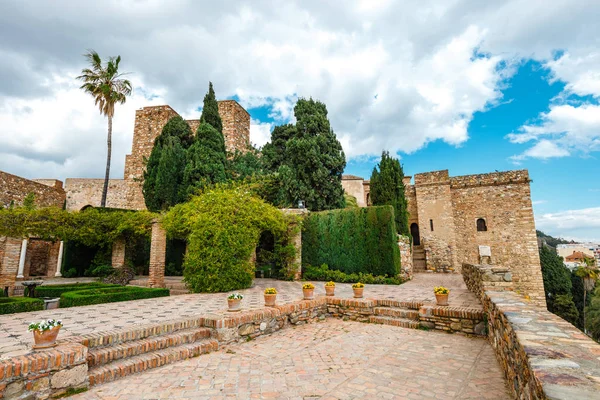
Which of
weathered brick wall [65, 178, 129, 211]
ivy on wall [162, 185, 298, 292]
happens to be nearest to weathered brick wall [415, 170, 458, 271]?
ivy on wall [162, 185, 298, 292]

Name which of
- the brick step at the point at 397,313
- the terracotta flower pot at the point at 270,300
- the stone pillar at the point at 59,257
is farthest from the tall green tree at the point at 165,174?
the brick step at the point at 397,313

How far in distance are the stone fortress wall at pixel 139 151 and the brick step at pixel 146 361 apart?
713 inches

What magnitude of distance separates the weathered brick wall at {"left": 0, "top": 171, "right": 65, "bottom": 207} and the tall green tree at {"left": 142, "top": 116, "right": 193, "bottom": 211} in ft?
21.3

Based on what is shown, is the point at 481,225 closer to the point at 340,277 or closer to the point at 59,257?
the point at 340,277

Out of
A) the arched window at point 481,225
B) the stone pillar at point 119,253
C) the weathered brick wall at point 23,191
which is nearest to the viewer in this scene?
the stone pillar at point 119,253

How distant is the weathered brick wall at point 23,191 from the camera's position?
1599cm

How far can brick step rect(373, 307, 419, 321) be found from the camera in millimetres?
6609

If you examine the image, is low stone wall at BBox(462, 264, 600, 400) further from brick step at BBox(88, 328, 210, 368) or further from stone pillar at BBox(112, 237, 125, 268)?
stone pillar at BBox(112, 237, 125, 268)

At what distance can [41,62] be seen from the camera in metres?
8.99

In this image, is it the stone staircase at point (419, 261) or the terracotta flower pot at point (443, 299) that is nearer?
the terracotta flower pot at point (443, 299)

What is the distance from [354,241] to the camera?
43.1 ft

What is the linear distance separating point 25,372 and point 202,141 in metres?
15.7

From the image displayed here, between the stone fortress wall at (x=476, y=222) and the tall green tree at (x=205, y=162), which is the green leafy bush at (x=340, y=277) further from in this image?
the stone fortress wall at (x=476, y=222)

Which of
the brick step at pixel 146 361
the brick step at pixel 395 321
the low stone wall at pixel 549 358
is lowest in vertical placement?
the brick step at pixel 395 321
